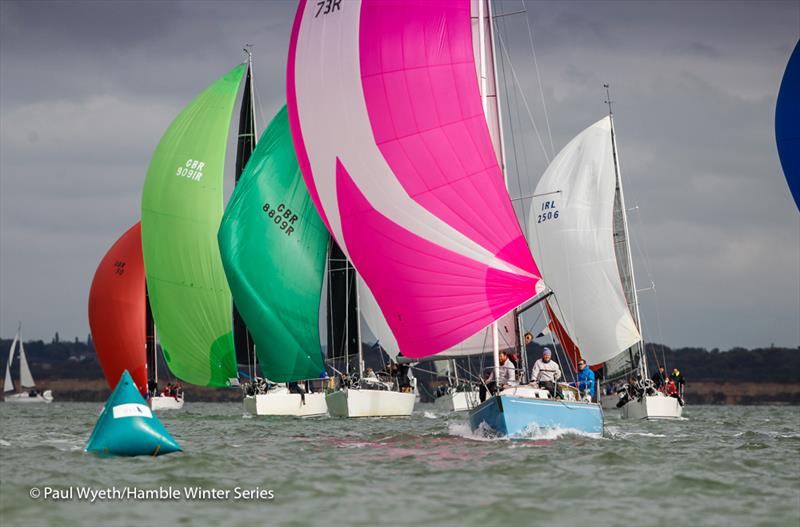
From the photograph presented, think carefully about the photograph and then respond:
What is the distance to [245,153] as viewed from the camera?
1634 inches

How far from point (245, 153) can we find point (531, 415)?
2541 centimetres

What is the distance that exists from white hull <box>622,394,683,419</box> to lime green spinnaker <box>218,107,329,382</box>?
10.1 metres

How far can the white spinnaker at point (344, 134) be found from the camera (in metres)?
19.0

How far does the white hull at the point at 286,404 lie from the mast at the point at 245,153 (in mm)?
3639

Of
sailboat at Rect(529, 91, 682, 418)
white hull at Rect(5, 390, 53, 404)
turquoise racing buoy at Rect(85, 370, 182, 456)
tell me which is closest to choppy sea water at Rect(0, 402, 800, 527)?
turquoise racing buoy at Rect(85, 370, 182, 456)

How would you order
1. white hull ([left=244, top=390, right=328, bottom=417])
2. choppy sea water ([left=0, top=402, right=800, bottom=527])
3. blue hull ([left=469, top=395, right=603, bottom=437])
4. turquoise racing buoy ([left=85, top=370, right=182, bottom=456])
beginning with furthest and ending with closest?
white hull ([left=244, top=390, right=328, bottom=417]) → blue hull ([left=469, top=395, right=603, bottom=437]) → turquoise racing buoy ([left=85, top=370, right=182, bottom=456]) → choppy sea water ([left=0, top=402, right=800, bottom=527])

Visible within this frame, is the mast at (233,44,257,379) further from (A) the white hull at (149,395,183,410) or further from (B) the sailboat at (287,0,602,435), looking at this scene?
(B) the sailboat at (287,0,602,435)

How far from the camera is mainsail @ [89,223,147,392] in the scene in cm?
4488

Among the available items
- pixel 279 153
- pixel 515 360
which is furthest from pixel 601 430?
pixel 279 153

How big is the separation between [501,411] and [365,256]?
385 cm

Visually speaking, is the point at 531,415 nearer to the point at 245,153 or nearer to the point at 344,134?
the point at 344,134

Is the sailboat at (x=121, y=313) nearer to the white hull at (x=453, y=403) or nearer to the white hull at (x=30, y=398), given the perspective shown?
the white hull at (x=453, y=403)

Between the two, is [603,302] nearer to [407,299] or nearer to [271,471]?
[407,299]

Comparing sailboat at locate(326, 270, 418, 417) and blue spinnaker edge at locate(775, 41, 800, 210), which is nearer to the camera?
blue spinnaker edge at locate(775, 41, 800, 210)
